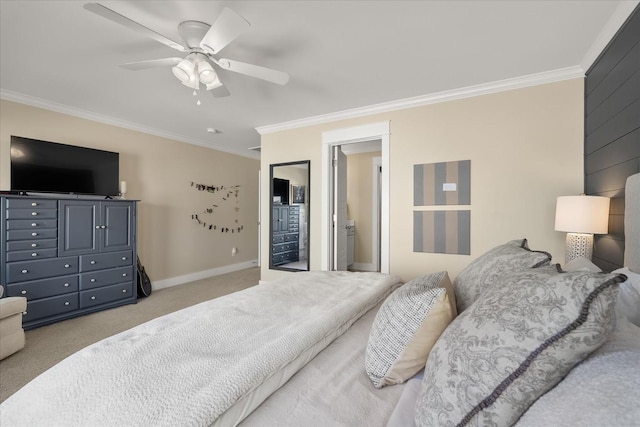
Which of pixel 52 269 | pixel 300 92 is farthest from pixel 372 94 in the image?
pixel 52 269

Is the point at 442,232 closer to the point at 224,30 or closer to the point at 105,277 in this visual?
the point at 224,30

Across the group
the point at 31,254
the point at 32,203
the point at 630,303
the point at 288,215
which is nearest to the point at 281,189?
the point at 288,215

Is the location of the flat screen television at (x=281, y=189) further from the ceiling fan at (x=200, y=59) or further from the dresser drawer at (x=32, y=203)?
the dresser drawer at (x=32, y=203)

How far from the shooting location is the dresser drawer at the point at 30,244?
2.69 metres

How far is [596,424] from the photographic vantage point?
42cm

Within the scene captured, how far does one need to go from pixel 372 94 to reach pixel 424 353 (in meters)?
2.77

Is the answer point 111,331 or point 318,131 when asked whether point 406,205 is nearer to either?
point 318,131

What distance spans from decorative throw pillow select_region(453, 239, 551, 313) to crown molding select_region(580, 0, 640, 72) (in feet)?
5.67

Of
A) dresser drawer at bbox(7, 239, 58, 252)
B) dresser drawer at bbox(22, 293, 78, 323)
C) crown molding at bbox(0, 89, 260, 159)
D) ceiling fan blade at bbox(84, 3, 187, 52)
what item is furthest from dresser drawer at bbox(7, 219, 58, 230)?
ceiling fan blade at bbox(84, 3, 187, 52)

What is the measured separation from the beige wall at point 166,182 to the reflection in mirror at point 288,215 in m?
1.55

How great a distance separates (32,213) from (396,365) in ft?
12.2

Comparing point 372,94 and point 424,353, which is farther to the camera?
point 372,94

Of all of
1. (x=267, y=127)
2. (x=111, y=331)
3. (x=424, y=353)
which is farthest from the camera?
(x=267, y=127)

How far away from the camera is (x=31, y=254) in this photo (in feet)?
9.18
